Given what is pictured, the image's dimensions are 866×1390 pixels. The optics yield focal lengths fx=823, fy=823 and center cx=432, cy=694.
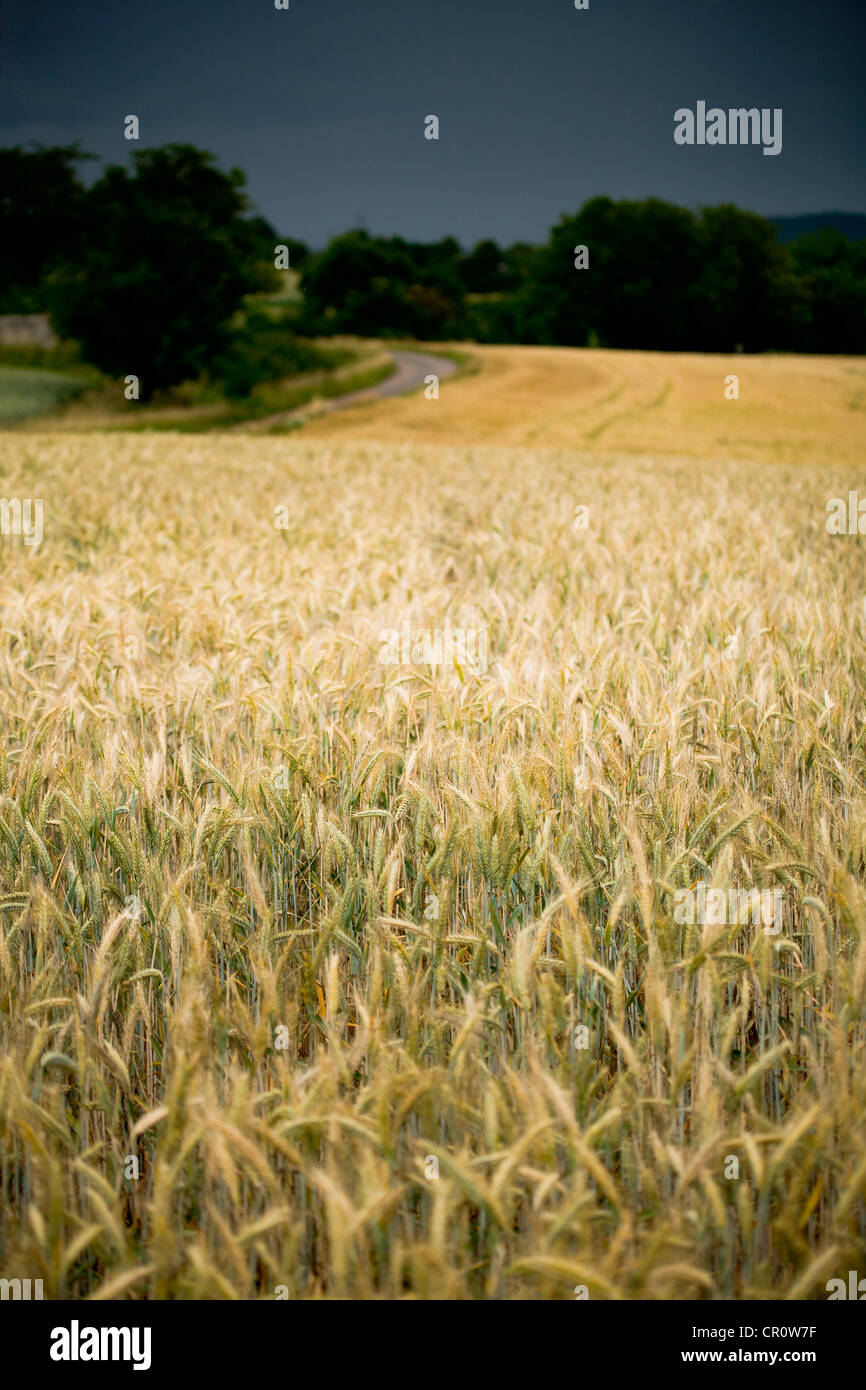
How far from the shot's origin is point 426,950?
1459 millimetres

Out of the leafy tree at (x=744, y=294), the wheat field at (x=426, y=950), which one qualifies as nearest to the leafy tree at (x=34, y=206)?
the leafy tree at (x=744, y=294)

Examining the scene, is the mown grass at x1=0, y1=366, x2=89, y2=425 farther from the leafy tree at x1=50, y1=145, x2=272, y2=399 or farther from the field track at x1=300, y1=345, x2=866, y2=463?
the field track at x1=300, y1=345, x2=866, y2=463

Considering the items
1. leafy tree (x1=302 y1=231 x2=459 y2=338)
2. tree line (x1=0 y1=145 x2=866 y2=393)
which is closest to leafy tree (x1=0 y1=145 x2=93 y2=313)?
tree line (x1=0 y1=145 x2=866 y2=393)

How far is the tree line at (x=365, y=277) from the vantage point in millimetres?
35812

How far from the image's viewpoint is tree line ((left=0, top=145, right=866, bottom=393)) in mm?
35812

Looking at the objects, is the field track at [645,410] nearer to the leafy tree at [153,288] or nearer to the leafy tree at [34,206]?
the leafy tree at [153,288]

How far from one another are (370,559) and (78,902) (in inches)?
152

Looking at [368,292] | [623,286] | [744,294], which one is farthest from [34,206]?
[744,294]

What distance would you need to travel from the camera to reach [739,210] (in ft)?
236

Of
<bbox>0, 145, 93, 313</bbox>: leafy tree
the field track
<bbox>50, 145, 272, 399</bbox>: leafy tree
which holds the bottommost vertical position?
the field track

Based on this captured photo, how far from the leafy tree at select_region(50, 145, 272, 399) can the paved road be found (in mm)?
5137

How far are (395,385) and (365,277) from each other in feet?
117

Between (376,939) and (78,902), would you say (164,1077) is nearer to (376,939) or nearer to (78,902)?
(376,939)
